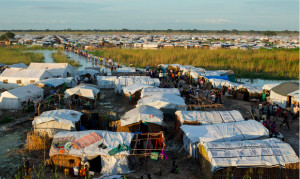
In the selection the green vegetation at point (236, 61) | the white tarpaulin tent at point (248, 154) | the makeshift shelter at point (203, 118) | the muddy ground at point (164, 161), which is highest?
the green vegetation at point (236, 61)

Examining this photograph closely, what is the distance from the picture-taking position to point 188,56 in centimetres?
3678

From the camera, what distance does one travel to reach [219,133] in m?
10.0

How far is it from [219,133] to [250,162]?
2.09 meters

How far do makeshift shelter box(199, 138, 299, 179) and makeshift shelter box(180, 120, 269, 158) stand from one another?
1.07 meters

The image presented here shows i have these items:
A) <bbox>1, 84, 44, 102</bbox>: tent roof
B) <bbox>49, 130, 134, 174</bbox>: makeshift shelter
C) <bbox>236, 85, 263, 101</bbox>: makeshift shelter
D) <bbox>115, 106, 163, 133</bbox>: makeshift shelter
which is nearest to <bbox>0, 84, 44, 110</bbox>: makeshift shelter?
<bbox>1, 84, 44, 102</bbox>: tent roof

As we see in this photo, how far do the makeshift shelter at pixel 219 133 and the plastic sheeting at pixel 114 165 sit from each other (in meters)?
2.61

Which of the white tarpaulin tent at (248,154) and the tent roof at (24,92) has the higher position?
the tent roof at (24,92)

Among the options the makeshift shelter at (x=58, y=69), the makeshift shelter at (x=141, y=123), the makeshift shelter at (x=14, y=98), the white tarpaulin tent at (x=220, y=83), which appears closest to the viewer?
the makeshift shelter at (x=141, y=123)

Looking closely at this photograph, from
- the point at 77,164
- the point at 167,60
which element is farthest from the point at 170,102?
the point at 167,60

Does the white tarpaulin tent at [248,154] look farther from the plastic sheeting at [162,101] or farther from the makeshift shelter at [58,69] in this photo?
the makeshift shelter at [58,69]

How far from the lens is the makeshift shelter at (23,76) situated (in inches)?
789

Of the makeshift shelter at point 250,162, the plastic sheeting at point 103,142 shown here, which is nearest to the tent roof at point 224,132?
the makeshift shelter at point 250,162

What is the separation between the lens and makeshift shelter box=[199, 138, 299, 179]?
316 inches

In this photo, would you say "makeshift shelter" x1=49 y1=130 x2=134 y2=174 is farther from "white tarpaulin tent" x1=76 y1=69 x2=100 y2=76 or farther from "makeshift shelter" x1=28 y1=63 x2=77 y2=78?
"white tarpaulin tent" x1=76 y1=69 x2=100 y2=76
